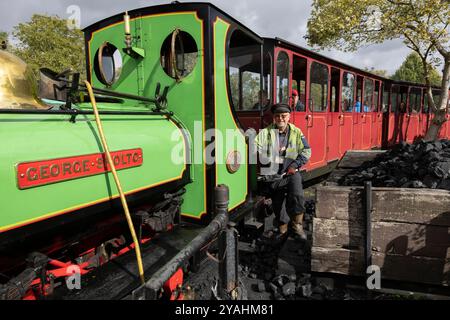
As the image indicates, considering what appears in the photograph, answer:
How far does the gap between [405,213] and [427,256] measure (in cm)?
35

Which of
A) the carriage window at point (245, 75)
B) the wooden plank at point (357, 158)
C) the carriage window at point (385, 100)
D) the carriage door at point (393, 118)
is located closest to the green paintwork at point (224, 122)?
the carriage window at point (245, 75)

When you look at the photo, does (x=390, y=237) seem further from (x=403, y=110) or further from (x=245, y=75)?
(x=403, y=110)

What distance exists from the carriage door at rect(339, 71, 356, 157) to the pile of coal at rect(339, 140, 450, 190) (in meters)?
3.29

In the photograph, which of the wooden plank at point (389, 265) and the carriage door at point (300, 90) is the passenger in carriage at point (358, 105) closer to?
the carriage door at point (300, 90)

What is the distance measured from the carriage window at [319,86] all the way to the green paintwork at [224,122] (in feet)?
9.99

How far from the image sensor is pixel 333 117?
663 centimetres

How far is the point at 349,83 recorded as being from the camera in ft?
23.6

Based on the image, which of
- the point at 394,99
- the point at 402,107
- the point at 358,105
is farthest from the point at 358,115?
the point at 402,107

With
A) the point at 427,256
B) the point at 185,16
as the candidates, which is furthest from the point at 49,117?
the point at 427,256

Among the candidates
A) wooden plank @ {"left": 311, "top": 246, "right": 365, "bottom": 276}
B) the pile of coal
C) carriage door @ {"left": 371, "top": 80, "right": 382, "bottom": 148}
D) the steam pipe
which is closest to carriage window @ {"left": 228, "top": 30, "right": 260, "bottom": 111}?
the pile of coal

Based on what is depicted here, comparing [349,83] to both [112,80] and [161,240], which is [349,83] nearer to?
[112,80]

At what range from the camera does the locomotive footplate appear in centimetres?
177

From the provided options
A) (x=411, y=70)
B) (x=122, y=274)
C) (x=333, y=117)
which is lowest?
(x=122, y=274)

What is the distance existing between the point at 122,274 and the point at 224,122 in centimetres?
152
